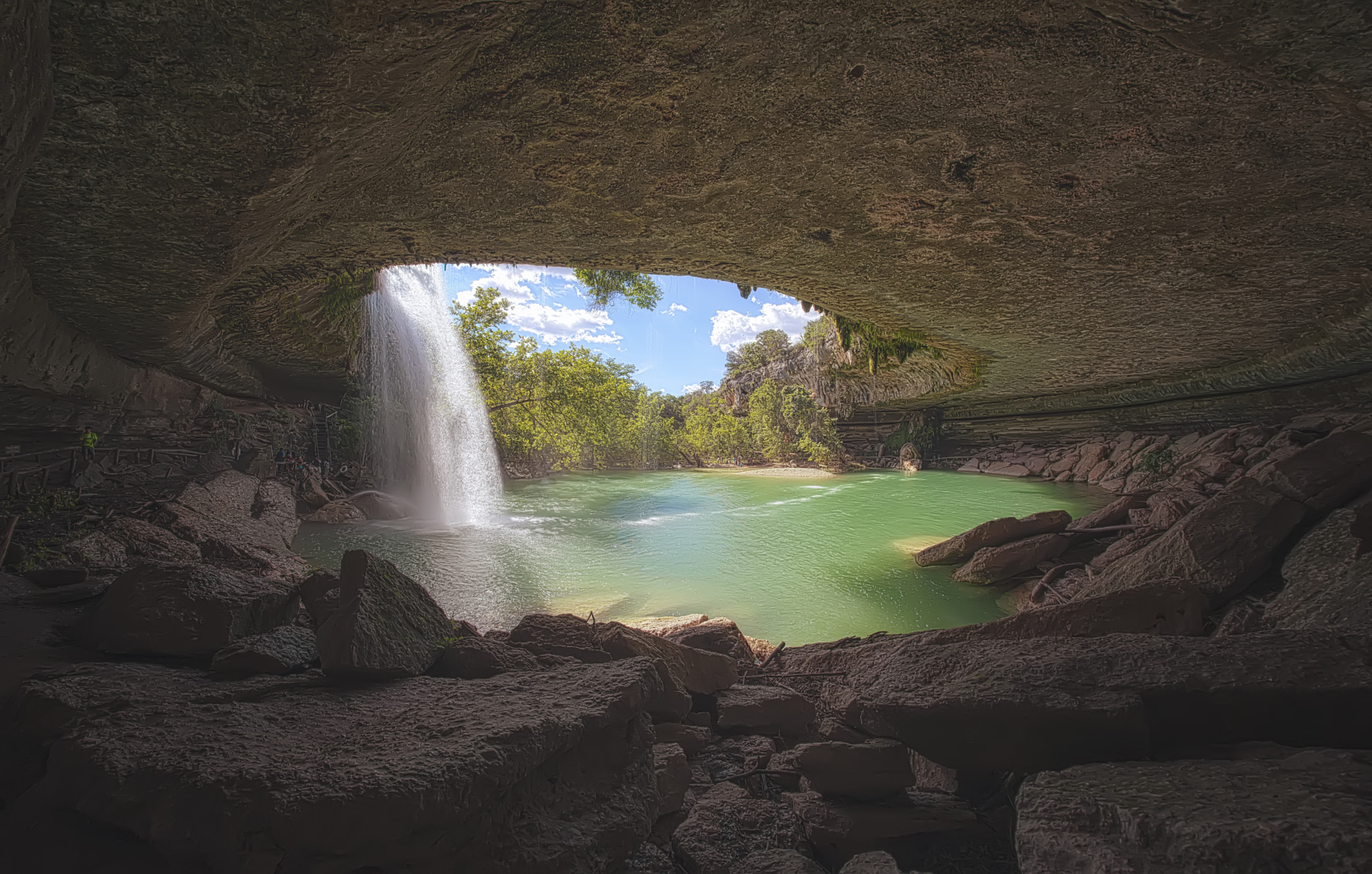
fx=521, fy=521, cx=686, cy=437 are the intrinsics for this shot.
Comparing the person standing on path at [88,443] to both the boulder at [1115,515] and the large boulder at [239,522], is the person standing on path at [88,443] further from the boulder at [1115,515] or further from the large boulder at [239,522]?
the boulder at [1115,515]

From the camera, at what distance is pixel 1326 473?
3.39m

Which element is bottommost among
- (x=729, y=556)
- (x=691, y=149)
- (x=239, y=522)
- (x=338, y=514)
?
(x=729, y=556)

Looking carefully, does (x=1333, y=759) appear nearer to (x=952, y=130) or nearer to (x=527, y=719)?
(x=527, y=719)

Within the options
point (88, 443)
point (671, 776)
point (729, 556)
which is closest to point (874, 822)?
point (671, 776)

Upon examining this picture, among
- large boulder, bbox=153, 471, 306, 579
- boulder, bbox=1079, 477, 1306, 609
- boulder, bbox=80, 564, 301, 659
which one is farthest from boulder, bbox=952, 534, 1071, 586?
large boulder, bbox=153, 471, 306, 579

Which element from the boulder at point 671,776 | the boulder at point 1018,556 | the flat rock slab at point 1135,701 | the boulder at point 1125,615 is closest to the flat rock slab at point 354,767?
the boulder at point 671,776

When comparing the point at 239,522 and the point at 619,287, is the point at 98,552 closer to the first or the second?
the point at 239,522

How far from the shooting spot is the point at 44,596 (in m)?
3.04

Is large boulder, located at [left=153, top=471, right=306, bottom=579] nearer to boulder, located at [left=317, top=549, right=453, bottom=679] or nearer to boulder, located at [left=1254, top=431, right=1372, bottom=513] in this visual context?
boulder, located at [left=317, top=549, right=453, bottom=679]

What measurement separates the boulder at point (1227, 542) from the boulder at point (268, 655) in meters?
4.63

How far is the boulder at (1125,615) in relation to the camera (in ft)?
9.56

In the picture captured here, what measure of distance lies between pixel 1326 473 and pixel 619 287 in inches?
384

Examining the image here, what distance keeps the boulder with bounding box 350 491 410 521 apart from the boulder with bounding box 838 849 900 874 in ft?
40.8

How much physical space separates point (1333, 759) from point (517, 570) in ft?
25.8
